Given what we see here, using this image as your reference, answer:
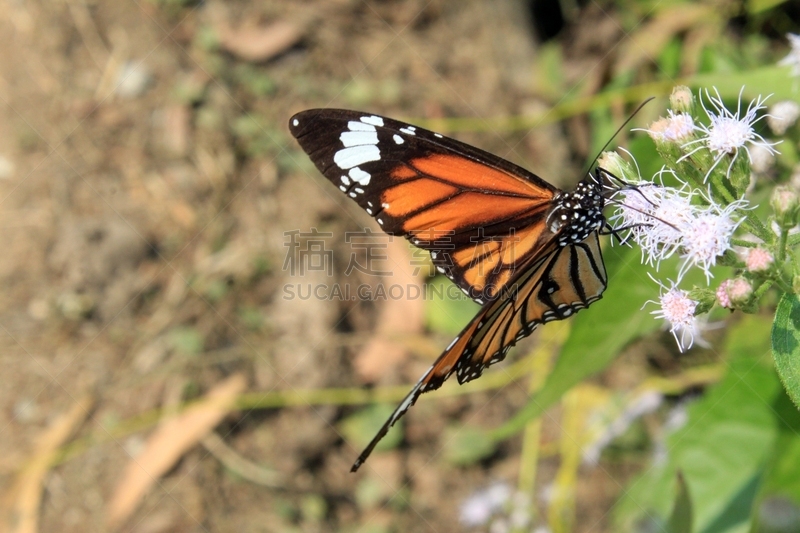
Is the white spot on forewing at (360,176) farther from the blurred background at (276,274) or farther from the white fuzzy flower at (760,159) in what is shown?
the blurred background at (276,274)

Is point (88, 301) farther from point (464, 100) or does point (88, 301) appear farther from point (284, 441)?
point (464, 100)

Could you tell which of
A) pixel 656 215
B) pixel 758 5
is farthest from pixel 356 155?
pixel 758 5

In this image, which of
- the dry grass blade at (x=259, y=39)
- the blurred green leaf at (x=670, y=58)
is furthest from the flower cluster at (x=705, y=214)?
the dry grass blade at (x=259, y=39)

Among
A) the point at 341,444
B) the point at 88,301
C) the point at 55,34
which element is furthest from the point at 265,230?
the point at 55,34

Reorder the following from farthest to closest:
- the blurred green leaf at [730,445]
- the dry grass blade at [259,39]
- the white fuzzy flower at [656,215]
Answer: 1. the dry grass blade at [259,39]
2. the blurred green leaf at [730,445]
3. the white fuzzy flower at [656,215]

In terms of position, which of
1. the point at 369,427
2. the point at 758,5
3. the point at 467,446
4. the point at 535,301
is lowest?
the point at 467,446

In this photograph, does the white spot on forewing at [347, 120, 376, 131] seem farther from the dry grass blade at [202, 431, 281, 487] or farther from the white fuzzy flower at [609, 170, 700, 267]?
the dry grass blade at [202, 431, 281, 487]

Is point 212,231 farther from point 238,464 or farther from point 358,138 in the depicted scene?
point 358,138
